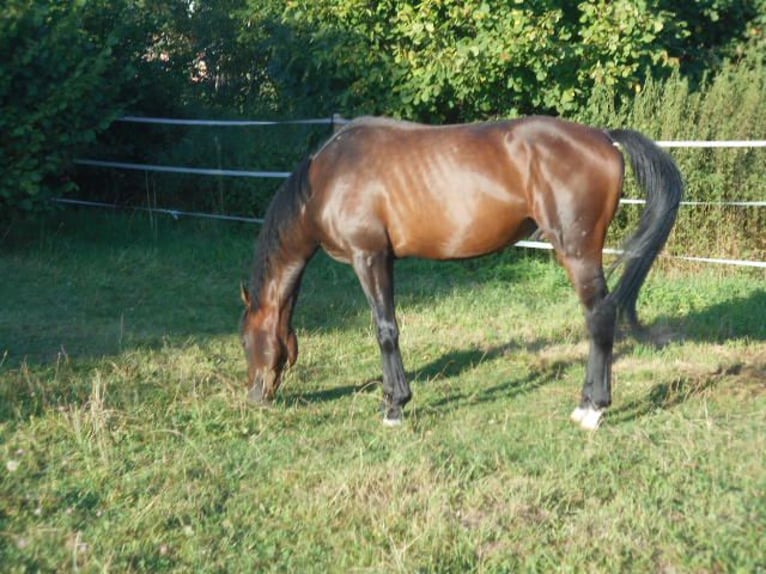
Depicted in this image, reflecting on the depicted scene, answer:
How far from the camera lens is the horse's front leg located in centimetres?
551

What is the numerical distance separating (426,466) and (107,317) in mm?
4212

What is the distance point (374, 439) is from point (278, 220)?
63.9 inches

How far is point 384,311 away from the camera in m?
5.59

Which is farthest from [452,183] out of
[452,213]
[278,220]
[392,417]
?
[392,417]

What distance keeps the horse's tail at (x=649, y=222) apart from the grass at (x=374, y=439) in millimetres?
750

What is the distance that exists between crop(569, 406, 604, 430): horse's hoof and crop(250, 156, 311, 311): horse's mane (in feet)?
6.65

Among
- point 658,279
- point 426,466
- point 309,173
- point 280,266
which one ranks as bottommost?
point 658,279

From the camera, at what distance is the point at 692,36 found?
Result: 41.1 feet

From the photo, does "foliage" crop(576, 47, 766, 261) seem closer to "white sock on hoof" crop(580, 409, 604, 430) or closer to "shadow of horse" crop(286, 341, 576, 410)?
"shadow of horse" crop(286, 341, 576, 410)

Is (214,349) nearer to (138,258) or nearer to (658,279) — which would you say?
(138,258)

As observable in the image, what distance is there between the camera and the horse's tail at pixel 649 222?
210 inches

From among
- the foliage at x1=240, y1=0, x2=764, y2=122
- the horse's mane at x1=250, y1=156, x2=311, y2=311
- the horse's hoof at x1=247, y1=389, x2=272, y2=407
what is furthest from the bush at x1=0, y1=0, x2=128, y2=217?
the horse's hoof at x1=247, y1=389, x2=272, y2=407

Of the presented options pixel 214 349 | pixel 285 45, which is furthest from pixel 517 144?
pixel 285 45

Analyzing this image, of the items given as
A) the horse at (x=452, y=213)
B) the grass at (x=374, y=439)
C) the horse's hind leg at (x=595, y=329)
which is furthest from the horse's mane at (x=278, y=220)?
the horse's hind leg at (x=595, y=329)
